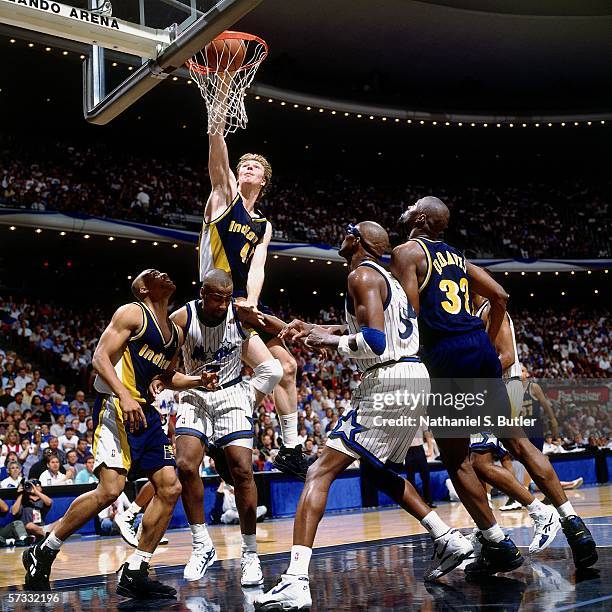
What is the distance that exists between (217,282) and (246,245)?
0.97 meters

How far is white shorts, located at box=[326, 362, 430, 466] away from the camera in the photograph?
13.5ft

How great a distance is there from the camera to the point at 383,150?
25797 millimetres

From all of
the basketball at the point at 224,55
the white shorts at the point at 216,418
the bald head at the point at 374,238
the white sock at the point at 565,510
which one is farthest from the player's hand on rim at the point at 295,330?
the basketball at the point at 224,55

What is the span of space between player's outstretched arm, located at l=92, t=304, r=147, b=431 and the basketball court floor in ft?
3.49

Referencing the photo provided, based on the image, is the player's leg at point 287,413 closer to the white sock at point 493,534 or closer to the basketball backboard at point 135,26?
the white sock at point 493,534

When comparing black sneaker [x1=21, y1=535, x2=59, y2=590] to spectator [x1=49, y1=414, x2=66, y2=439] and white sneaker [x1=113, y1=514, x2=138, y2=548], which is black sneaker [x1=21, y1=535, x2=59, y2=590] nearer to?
white sneaker [x1=113, y1=514, x2=138, y2=548]

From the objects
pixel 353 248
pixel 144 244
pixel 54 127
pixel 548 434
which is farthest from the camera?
pixel 54 127

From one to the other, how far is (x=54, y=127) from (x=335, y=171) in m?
9.15

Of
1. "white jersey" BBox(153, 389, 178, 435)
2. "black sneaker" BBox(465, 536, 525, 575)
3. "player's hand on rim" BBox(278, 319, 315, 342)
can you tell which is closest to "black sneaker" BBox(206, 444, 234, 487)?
"player's hand on rim" BBox(278, 319, 315, 342)

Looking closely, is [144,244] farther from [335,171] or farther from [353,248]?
[353,248]

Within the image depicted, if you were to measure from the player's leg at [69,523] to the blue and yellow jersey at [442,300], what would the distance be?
221cm

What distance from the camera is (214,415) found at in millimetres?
5113

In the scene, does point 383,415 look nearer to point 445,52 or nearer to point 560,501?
point 560,501

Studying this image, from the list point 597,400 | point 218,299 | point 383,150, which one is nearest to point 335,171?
point 383,150
